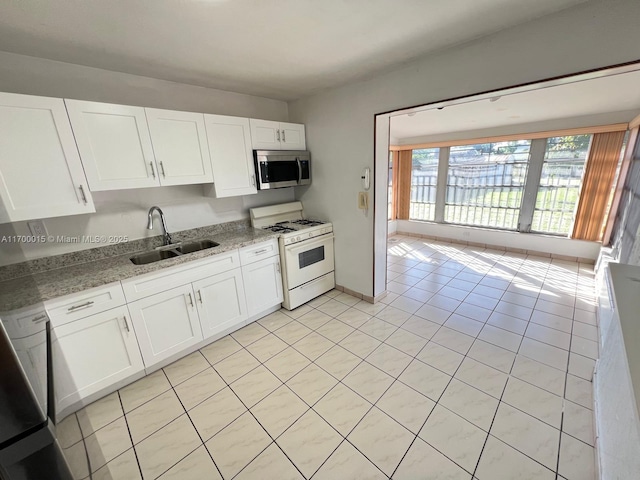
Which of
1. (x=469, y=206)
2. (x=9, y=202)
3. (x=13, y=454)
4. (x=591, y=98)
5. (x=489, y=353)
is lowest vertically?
(x=489, y=353)

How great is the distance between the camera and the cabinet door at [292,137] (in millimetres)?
3014

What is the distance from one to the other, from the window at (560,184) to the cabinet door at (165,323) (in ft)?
18.5

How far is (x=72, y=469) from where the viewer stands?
52 centimetres

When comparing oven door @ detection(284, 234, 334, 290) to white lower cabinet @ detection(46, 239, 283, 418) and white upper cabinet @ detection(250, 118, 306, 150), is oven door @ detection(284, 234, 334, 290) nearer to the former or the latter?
white lower cabinet @ detection(46, 239, 283, 418)

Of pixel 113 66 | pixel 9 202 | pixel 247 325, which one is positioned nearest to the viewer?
pixel 9 202

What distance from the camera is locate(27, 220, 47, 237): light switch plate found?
189 centimetres

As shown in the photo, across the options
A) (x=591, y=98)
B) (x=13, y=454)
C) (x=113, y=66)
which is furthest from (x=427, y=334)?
(x=113, y=66)

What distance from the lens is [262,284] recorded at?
9.01 ft

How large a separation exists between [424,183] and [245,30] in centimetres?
510

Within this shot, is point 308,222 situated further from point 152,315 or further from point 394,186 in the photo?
point 394,186

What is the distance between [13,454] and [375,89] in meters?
2.98

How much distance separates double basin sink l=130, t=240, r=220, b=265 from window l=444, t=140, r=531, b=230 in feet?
16.4

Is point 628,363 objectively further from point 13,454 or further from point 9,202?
point 9,202

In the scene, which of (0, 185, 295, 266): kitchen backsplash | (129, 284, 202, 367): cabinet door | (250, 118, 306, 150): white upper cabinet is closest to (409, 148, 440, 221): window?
(250, 118, 306, 150): white upper cabinet
